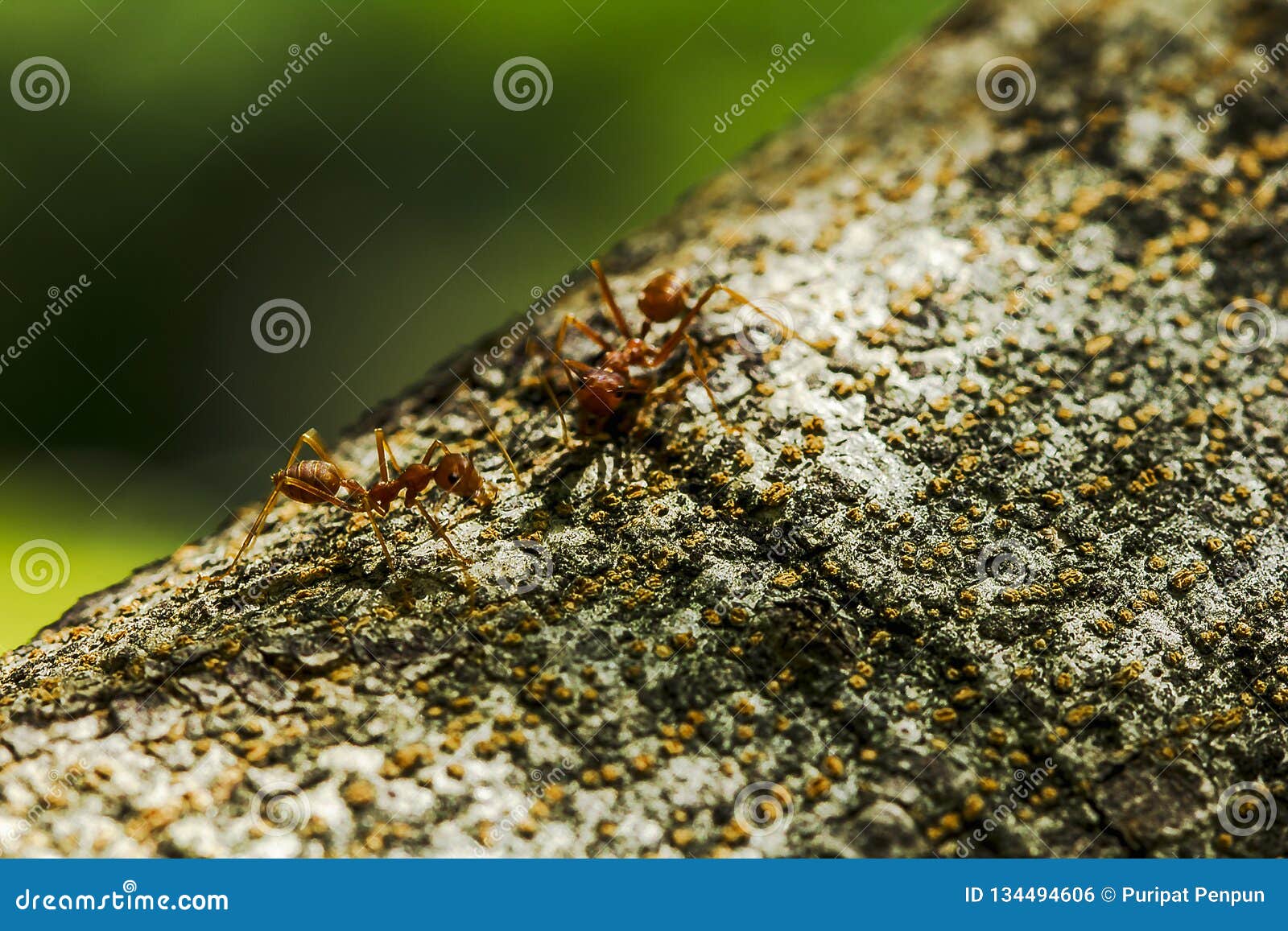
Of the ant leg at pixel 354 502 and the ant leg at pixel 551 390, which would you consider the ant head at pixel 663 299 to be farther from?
the ant leg at pixel 354 502

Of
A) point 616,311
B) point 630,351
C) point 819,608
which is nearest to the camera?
point 819,608

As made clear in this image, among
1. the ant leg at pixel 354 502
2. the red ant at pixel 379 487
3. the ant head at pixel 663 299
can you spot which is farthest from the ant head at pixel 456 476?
the ant head at pixel 663 299

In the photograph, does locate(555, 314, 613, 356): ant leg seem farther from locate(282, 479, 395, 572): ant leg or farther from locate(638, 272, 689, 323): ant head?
locate(282, 479, 395, 572): ant leg

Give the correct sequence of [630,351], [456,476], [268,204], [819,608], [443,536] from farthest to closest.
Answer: [268,204], [630,351], [456,476], [443,536], [819,608]

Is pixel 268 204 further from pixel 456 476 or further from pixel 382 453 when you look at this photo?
pixel 456 476

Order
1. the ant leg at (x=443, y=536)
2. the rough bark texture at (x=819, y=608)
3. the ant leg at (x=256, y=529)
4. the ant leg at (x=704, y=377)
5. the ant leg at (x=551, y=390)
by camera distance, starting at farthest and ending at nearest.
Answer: the ant leg at (x=551, y=390), the ant leg at (x=704, y=377), the ant leg at (x=256, y=529), the ant leg at (x=443, y=536), the rough bark texture at (x=819, y=608)

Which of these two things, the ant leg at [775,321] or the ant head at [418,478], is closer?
the ant head at [418,478]

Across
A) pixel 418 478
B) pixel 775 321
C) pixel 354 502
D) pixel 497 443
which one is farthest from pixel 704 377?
pixel 354 502
